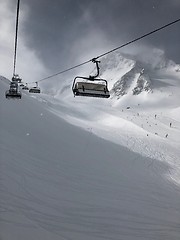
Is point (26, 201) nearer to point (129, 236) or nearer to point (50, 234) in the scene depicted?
point (50, 234)

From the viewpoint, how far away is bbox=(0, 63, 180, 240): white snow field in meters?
12.0

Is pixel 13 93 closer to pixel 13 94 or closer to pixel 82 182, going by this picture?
pixel 13 94

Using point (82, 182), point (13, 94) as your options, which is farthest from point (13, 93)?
point (82, 182)

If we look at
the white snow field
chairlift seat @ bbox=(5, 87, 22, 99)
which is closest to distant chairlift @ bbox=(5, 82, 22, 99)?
chairlift seat @ bbox=(5, 87, 22, 99)

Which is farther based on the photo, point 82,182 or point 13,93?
point 13,93

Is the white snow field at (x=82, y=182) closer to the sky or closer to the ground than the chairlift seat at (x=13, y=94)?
closer to the ground

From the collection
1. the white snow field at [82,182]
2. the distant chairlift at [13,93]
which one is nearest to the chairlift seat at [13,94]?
the distant chairlift at [13,93]

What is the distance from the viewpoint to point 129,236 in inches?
480

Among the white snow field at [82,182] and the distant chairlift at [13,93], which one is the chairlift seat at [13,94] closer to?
the distant chairlift at [13,93]

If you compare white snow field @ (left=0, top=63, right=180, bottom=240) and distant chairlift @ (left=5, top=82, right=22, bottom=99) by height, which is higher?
distant chairlift @ (left=5, top=82, right=22, bottom=99)

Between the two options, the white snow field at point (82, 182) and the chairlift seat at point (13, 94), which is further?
the chairlift seat at point (13, 94)

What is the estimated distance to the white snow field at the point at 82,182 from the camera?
1199 cm

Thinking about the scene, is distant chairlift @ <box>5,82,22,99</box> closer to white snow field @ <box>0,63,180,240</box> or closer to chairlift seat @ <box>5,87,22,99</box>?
chairlift seat @ <box>5,87,22,99</box>

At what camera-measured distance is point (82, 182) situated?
17016 mm
